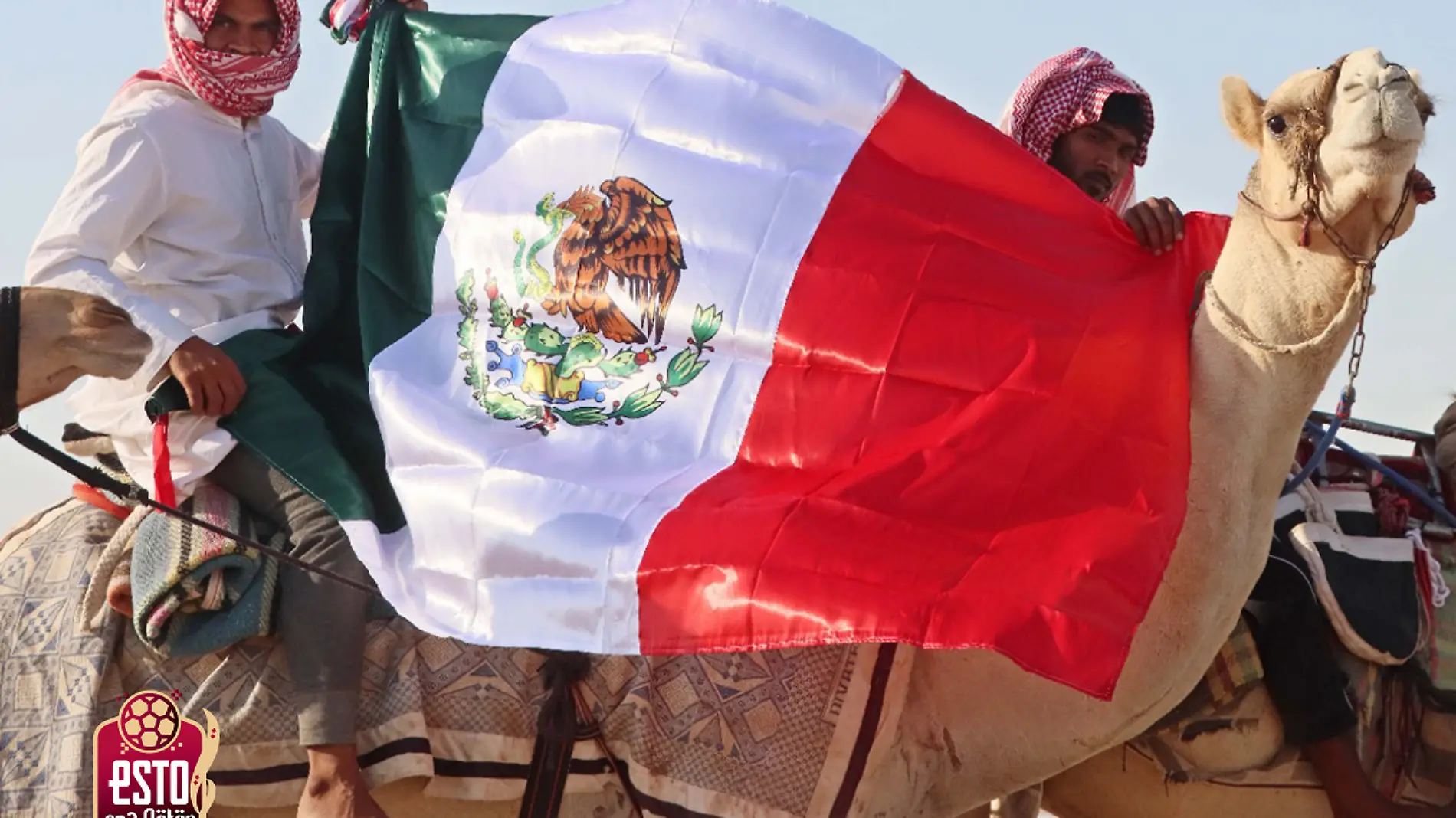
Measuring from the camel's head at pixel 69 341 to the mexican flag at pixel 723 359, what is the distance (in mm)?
373

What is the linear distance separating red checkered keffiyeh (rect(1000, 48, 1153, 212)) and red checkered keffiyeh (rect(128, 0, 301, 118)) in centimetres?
214

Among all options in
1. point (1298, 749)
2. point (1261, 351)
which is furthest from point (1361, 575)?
point (1261, 351)

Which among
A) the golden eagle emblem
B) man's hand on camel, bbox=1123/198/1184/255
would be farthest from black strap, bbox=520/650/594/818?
man's hand on camel, bbox=1123/198/1184/255

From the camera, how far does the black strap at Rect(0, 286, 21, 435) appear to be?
4332mm

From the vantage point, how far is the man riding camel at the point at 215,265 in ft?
14.5

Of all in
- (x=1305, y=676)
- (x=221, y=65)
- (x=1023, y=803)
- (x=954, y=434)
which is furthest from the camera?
(x=1023, y=803)

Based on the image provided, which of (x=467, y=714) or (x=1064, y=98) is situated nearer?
(x=467, y=714)

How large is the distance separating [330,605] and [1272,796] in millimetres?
2556

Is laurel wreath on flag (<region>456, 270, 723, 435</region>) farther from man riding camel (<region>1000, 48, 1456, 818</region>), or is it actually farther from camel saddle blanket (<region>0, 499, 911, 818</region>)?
man riding camel (<region>1000, 48, 1456, 818</region>)

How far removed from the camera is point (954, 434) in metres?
4.16

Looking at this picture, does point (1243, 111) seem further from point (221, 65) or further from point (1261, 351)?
Result: point (221, 65)

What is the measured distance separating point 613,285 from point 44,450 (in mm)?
1473

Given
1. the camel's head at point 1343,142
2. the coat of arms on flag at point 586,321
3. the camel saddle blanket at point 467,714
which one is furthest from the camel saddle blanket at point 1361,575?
the coat of arms on flag at point 586,321

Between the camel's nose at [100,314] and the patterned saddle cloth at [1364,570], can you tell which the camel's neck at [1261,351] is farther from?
the camel's nose at [100,314]
